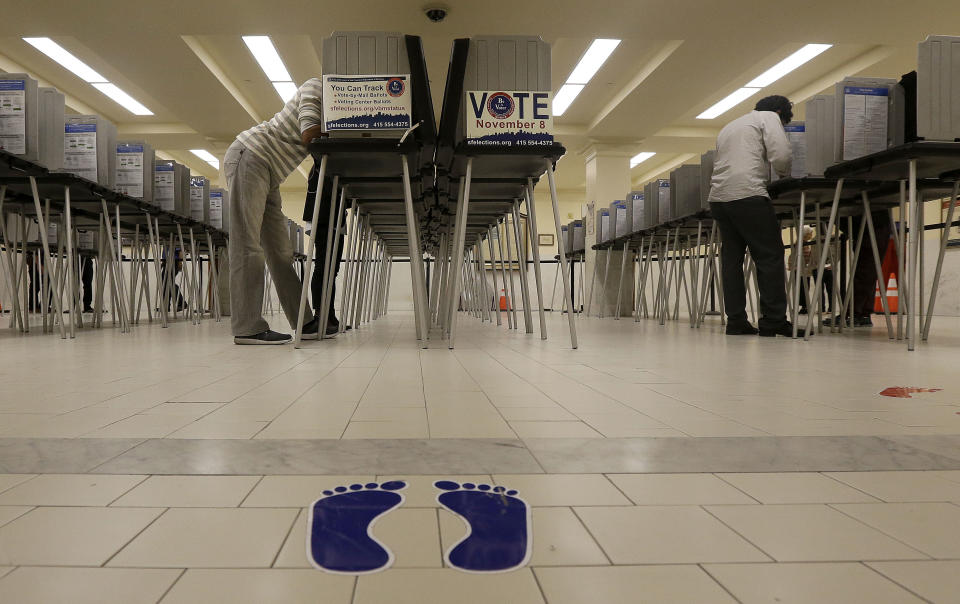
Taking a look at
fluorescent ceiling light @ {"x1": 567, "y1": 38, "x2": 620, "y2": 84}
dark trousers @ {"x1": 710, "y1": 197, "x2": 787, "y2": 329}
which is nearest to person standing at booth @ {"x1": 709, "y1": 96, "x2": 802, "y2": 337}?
dark trousers @ {"x1": 710, "y1": 197, "x2": 787, "y2": 329}

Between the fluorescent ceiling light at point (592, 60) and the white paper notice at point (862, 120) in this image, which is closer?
the white paper notice at point (862, 120)

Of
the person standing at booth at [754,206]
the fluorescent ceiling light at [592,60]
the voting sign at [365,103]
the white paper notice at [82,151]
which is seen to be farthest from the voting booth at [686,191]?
the white paper notice at [82,151]

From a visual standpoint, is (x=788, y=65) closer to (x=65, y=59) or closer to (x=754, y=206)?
(x=754, y=206)

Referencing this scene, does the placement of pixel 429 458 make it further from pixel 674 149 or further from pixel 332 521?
pixel 674 149

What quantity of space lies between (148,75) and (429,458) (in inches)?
271

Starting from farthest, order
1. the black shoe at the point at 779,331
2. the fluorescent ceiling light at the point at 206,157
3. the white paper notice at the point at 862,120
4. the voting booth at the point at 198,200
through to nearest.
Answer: the fluorescent ceiling light at the point at 206,157, the voting booth at the point at 198,200, the black shoe at the point at 779,331, the white paper notice at the point at 862,120

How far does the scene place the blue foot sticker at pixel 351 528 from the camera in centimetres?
55

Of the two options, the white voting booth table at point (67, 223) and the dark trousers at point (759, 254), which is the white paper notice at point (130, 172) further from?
the dark trousers at point (759, 254)

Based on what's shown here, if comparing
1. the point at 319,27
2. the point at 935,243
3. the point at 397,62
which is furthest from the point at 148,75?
the point at 935,243

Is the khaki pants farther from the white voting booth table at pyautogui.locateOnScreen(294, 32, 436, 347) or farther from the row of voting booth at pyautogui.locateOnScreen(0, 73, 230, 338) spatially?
the row of voting booth at pyautogui.locateOnScreen(0, 73, 230, 338)

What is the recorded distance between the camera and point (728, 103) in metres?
8.09

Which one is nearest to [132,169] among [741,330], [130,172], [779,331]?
[130,172]

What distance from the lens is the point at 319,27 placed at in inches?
209

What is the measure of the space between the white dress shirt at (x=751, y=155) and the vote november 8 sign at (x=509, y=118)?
1.40m
